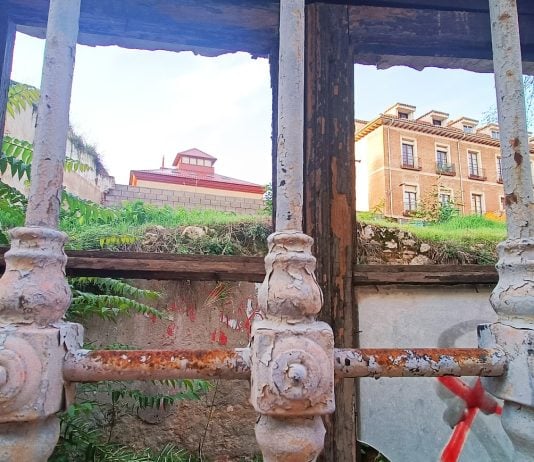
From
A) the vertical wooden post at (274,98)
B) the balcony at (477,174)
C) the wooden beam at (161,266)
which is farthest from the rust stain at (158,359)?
the balcony at (477,174)

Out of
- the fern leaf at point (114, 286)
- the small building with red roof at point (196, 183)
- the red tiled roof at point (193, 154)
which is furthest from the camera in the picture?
the red tiled roof at point (193, 154)

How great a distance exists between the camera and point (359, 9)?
6.39ft

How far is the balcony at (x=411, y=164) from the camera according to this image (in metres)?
18.6

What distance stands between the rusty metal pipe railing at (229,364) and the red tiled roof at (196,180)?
1073 cm

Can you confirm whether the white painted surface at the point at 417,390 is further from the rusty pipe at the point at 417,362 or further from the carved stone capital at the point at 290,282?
the carved stone capital at the point at 290,282

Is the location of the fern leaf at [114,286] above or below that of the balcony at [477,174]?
below

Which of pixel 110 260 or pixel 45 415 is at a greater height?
pixel 110 260

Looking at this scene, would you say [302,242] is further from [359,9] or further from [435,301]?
[359,9]

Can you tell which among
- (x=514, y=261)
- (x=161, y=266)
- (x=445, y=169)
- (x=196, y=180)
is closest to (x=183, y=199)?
(x=196, y=180)

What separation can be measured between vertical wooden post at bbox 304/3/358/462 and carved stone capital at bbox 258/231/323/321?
0.75 m

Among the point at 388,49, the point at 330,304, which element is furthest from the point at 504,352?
the point at 388,49

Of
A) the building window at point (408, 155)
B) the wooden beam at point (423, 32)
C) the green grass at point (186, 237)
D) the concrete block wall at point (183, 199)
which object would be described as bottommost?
the green grass at point (186, 237)

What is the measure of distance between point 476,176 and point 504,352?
21.0 metres

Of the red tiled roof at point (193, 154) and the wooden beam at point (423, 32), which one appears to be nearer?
the wooden beam at point (423, 32)
